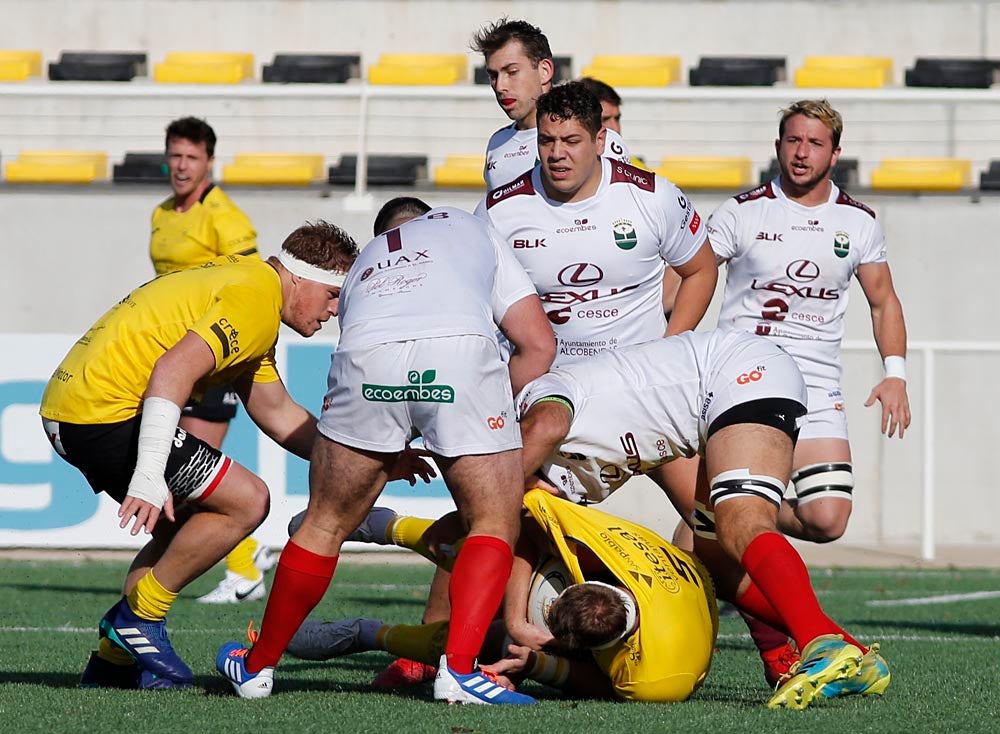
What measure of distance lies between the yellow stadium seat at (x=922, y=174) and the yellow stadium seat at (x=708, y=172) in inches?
45.0

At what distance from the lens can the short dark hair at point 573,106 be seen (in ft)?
18.6

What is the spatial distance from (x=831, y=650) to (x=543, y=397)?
4.19 ft

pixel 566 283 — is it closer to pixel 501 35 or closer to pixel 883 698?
pixel 501 35

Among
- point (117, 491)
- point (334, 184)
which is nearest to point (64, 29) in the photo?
point (334, 184)

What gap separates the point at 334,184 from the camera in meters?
13.1

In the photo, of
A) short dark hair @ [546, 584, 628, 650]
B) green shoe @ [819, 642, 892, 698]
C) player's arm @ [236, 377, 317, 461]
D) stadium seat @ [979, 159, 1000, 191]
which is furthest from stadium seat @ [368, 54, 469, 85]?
green shoe @ [819, 642, 892, 698]

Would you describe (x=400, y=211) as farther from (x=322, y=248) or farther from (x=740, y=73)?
(x=740, y=73)

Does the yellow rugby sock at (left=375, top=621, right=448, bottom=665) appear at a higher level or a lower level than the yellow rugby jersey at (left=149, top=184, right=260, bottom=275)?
lower

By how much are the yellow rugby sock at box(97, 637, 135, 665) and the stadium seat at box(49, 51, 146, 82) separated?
11.1 meters

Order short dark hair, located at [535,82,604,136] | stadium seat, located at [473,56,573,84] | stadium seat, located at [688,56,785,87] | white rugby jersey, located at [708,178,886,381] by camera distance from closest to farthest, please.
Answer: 1. short dark hair, located at [535,82,604,136]
2. white rugby jersey, located at [708,178,886,381]
3. stadium seat, located at [688,56,785,87]
4. stadium seat, located at [473,56,573,84]

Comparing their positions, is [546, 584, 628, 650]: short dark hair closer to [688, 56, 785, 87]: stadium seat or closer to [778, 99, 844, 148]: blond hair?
[778, 99, 844, 148]: blond hair

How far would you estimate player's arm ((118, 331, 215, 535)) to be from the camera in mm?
4773

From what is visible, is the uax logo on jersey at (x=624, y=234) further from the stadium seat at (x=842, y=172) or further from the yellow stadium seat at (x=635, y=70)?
the yellow stadium seat at (x=635, y=70)

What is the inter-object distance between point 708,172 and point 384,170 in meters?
2.79
